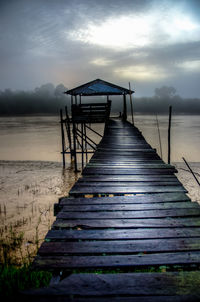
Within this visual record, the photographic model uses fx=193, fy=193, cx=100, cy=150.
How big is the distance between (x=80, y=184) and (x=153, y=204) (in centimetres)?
166

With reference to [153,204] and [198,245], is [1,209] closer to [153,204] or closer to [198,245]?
[153,204]

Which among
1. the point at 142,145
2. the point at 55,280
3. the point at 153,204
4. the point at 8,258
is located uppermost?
the point at 142,145

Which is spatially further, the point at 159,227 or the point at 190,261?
the point at 159,227

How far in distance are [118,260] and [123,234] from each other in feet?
1.54

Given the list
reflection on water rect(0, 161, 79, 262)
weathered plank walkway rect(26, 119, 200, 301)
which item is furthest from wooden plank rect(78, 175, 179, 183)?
reflection on water rect(0, 161, 79, 262)

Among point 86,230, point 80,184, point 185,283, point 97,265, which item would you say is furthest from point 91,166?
point 185,283

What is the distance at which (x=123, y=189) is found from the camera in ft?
12.9

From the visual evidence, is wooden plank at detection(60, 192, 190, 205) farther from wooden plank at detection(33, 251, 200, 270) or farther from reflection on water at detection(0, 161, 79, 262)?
reflection on water at detection(0, 161, 79, 262)

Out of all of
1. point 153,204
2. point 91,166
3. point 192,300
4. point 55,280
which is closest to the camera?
point 192,300

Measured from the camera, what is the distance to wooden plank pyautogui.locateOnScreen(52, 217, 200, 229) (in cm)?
271

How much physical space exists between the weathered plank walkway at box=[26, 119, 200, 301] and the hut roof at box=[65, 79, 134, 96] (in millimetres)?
11351

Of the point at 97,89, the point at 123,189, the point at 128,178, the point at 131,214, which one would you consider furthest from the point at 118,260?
the point at 97,89

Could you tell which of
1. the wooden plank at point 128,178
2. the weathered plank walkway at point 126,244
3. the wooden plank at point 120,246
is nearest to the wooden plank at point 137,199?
the weathered plank walkway at point 126,244

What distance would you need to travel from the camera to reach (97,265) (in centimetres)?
203
